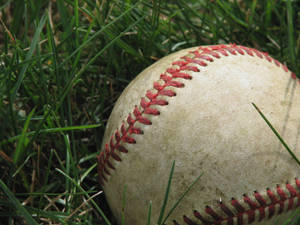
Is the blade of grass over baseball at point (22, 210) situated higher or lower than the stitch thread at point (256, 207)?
lower

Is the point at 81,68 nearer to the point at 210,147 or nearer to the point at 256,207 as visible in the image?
the point at 210,147

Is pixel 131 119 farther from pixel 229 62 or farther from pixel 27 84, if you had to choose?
pixel 27 84

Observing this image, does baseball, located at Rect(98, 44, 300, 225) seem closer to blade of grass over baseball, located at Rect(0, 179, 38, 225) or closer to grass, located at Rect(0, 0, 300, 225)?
grass, located at Rect(0, 0, 300, 225)

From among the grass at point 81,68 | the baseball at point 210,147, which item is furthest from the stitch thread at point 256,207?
the grass at point 81,68

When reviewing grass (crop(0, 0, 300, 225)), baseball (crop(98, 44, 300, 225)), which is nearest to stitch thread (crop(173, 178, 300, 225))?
baseball (crop(98, 44, 300, 225))

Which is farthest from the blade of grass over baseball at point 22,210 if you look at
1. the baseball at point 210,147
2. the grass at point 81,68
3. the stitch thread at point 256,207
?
the stitch thread at point 256,207

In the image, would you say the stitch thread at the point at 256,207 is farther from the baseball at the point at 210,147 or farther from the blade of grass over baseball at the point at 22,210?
the blade of grass over baseball at the point at 22,210

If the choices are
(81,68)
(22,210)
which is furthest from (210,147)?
(81,68)

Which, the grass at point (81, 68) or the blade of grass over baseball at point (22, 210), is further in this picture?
the grass at point (81, 68)
